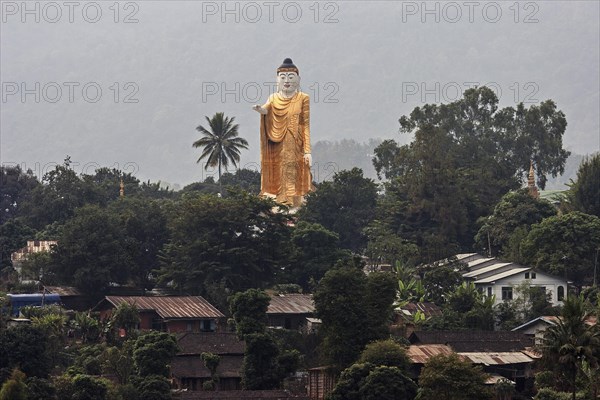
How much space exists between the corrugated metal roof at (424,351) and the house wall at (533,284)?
24.4 ft

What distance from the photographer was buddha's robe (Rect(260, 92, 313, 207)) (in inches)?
2377

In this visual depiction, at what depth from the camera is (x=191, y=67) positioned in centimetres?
19912

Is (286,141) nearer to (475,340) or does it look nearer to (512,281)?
(512,281)

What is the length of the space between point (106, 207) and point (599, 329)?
26743mm

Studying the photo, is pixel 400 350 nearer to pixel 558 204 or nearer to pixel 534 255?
pixel 534 255

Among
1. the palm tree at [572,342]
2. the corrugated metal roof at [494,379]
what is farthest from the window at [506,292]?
the palm tree at [572,342]

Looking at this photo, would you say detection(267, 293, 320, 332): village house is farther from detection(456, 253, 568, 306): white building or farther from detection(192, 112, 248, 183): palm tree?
detection(192, 112, 248, 183): palm tree

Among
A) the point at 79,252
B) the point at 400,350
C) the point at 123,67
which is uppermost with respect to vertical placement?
the point at 123,67

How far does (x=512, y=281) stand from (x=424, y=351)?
8432mm

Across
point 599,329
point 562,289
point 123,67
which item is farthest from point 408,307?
point 123,67

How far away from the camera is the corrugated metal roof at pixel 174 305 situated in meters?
46.8

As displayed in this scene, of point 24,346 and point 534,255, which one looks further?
point 534,255

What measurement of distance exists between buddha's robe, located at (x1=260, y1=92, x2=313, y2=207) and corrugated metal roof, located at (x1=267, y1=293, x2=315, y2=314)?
11035mm

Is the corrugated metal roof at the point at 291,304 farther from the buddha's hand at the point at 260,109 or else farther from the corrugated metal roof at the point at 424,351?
the buddha's hand at the point at 260,109
